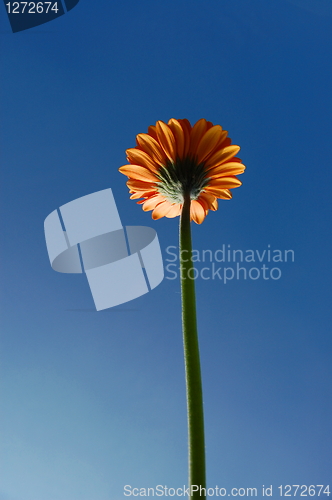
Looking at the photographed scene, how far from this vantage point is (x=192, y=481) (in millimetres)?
309

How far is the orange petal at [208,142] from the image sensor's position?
1.65ft

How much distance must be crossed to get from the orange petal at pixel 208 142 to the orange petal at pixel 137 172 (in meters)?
0.07

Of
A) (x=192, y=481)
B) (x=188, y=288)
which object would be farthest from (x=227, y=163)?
(x=192, y=481)

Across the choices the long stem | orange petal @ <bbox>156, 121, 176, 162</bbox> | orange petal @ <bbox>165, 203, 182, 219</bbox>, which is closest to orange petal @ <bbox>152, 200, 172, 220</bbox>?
orange petal @ <bbox>165, 203, 182, 219</bbox>

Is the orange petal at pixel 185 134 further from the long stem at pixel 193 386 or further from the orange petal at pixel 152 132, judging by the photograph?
the long stem at pixel 193 386

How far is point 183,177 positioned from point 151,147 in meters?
0.06

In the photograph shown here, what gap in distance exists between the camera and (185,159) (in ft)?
1.69

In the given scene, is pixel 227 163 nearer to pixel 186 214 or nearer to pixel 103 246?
pixel 186 214

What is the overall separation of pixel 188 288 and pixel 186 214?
96 millimetres

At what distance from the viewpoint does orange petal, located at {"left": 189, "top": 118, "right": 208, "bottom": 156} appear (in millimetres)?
506

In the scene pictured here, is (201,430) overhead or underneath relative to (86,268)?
underneath
